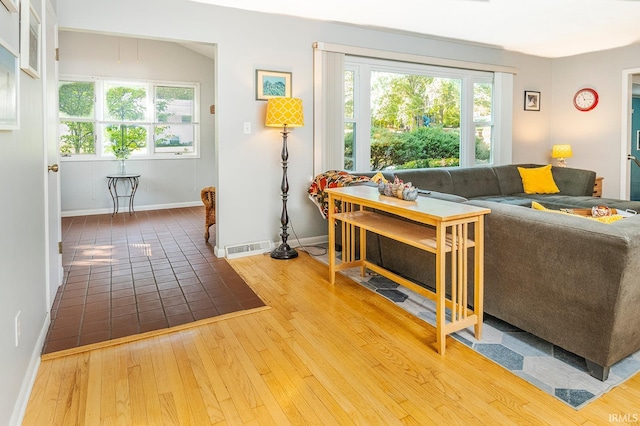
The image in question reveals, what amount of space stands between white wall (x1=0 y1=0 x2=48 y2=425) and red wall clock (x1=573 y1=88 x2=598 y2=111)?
647 cm

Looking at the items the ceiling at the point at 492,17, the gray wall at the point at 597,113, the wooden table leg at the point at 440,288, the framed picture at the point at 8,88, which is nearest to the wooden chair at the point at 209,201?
the ceiling at the point at 492,17

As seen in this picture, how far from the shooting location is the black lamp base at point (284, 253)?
3.98m

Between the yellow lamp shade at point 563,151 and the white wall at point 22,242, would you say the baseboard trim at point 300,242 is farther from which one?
Result: the yellow lamp shade at point 563,151

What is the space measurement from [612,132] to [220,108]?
209 inches

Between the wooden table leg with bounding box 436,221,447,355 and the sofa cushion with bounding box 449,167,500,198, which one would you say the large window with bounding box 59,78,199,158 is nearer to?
the sofa cushion with bounding box 449,167,500,198

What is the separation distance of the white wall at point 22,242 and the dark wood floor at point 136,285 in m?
0.29

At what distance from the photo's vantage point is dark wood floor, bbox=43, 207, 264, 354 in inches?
101

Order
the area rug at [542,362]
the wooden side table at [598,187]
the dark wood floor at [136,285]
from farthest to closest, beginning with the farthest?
the wooden side table at [598,187]
the dark wood floor at [136,285]
the area rug at [542,362]

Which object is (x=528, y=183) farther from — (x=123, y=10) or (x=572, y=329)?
(x=123, y=10)

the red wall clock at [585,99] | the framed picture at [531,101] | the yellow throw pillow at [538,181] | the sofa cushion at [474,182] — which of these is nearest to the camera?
the sofa cushion at [474,182]

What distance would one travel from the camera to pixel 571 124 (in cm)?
614

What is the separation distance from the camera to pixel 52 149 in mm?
2945

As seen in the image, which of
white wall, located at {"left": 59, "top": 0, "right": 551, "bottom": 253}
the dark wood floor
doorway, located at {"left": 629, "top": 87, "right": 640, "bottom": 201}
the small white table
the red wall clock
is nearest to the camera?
the dark wood floor

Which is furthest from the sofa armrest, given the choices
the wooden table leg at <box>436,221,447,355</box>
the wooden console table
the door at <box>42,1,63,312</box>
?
the door at <box>42,1,63,312</box>
